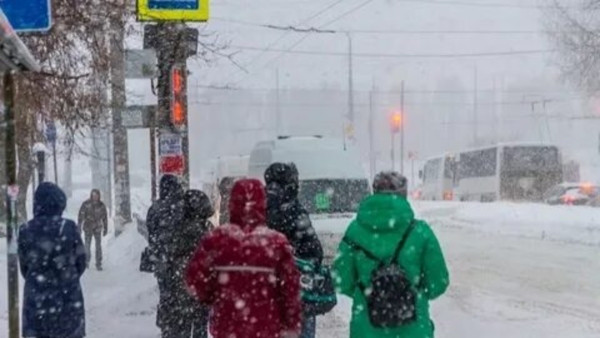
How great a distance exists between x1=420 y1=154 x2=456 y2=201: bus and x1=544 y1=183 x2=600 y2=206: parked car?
11612 mm

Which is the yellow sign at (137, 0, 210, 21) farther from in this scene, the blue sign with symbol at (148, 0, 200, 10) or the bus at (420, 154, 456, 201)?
the bus at (420, 154, 456, 201)

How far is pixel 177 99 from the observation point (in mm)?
12383

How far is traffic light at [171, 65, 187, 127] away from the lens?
12.4 metres

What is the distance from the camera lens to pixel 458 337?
10.3 metres

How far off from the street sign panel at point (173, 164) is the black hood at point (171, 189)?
3976 mm

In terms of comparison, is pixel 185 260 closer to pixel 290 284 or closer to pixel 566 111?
pixel 290 284

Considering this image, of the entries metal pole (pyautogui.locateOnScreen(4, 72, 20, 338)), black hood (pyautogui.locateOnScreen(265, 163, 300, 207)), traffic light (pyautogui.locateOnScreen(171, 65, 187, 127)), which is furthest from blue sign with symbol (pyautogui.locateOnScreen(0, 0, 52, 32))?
traffic light (pyautogui.locateOnScreen(171, 65, 187, 127))

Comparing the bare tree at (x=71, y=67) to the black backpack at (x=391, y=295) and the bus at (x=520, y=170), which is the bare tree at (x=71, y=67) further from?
the bus at (x=520, y=170)

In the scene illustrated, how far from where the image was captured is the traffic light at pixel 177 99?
1240 centimetres

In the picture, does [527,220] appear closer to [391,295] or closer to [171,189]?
[171,189]

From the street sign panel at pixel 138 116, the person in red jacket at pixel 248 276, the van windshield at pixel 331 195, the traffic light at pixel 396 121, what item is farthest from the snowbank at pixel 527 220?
the person in red jacket at pixel 248 276

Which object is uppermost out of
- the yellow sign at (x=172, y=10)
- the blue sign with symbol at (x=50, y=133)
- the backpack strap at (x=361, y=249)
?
the yellow sign at (x=172, y=10)

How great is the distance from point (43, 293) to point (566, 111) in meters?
111

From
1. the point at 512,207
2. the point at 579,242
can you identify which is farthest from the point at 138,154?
the point at 579,242
